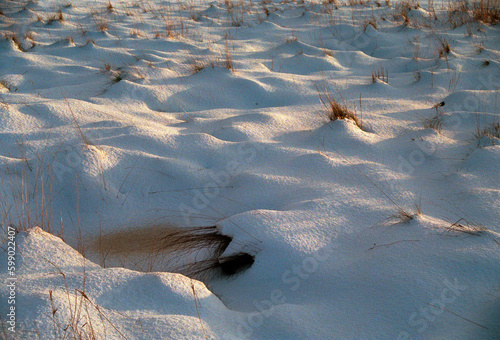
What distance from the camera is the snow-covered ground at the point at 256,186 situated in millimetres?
1199

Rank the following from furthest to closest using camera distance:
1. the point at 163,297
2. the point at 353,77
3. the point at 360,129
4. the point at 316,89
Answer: the point at 353,77 < the point at 316,89 < the point at 360,129 < the point at 163,297

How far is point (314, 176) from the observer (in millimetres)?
1974

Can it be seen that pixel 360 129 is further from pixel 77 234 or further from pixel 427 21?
pixel 427 21

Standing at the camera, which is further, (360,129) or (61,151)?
(360,129)

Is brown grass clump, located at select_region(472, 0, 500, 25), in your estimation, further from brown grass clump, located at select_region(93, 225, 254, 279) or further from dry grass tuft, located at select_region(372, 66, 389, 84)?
brown grass clump, located at select_region(93, 225, 254, 279)

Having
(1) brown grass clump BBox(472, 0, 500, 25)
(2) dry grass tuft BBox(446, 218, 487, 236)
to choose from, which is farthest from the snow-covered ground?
(1) brown grass clump BBox(472, 0, 500, 25)

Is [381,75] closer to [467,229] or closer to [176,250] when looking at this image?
[467,229]

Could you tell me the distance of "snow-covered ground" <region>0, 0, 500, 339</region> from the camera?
1.20 meters

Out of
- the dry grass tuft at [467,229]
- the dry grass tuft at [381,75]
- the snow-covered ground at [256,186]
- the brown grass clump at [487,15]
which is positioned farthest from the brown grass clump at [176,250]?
the brown grass clump at [487,15]

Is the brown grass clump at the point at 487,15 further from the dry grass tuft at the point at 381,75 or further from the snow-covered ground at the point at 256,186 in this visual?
the dry grass tuft at the point at 381,75

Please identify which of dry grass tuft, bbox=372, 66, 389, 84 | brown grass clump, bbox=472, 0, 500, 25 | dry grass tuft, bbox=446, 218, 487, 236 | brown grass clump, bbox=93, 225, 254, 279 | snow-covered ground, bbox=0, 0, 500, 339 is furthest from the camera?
brown grass clump, bbox=472, 0, 500, 25

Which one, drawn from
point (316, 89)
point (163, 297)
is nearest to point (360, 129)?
point (316, 89)

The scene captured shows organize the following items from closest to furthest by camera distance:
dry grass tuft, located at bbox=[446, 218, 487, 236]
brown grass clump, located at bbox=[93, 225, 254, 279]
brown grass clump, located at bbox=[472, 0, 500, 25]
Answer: dry grass tuft, located at bbox=[446, 218, 487, 236], brown grass clump, located at bbox=[93, 225, 254, 279], brown grass clump, located at bbox=[472, 0, 500, 25]

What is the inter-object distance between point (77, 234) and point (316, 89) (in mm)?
2162
